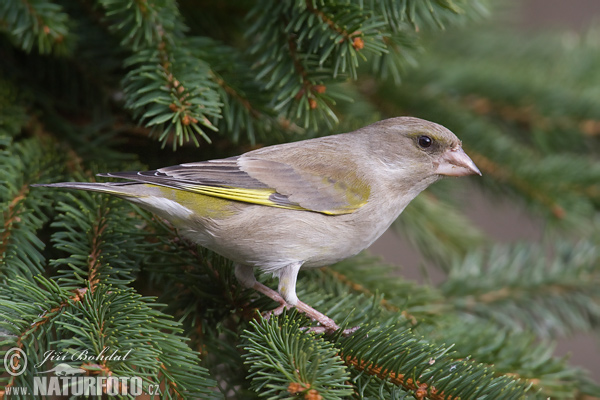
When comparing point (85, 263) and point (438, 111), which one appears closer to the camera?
point (85, 263)

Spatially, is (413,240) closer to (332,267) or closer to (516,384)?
(332,267)

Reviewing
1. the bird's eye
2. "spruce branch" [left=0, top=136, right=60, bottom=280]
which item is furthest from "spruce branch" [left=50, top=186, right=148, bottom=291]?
the bird's eye

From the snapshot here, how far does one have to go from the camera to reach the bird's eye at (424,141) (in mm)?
2770

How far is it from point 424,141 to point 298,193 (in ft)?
2.24

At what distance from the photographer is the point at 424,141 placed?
2.78 m

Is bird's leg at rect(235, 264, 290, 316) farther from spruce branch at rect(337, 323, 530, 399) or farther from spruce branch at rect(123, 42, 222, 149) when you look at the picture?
spruce branch at rect(123, 42, 222, 149)

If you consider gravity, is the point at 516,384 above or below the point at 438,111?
below

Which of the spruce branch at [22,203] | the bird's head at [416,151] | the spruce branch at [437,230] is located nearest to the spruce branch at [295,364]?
the spruce branch at [22,203]

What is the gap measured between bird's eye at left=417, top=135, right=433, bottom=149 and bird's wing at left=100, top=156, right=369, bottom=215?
368mm

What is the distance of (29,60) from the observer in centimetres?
287

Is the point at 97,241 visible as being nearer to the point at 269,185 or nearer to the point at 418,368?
the point at 269,185

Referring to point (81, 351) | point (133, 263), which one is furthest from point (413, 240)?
point (81, 351)

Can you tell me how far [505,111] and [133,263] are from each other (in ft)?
8.62

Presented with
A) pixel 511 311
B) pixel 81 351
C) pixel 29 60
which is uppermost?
pixel 29 60
